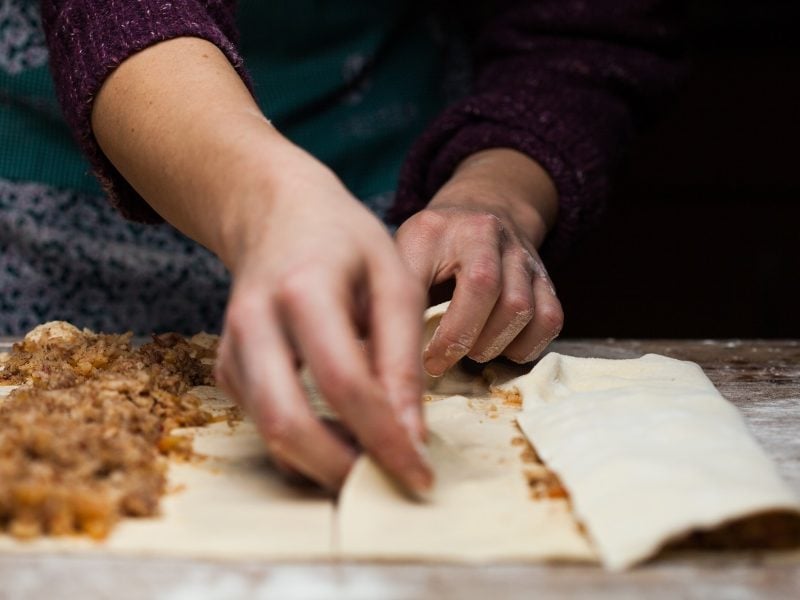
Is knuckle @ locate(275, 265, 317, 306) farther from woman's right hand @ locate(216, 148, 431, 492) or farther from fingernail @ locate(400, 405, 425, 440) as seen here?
fingernail @ locate(400, 405, 425, 440)

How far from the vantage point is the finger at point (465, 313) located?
979mm

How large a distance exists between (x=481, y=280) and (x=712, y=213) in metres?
1.55

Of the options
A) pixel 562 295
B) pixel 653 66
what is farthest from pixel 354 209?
pixel 562 295

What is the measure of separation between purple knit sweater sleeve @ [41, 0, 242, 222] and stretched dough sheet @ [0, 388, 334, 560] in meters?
0.42

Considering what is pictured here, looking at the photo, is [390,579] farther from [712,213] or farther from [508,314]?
[712,213]

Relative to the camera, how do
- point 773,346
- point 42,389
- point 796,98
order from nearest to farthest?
point 42,389 < point 773,346 < point 796,98

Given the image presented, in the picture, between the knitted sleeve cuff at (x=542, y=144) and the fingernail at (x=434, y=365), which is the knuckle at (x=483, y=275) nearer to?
the fingernail at (x=434, y=365)

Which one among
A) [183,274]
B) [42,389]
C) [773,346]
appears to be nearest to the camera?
[42,389]

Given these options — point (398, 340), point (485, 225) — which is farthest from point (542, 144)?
point (398, 340)

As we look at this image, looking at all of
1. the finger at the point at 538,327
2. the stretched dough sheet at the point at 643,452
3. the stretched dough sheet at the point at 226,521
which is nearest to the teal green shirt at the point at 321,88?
the finger at the point at 538,327

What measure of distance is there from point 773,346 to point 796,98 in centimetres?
119

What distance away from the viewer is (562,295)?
7.82ft

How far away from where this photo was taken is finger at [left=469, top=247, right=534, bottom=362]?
101cm

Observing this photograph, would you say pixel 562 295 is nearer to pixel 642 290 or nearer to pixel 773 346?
pixel 642 290
